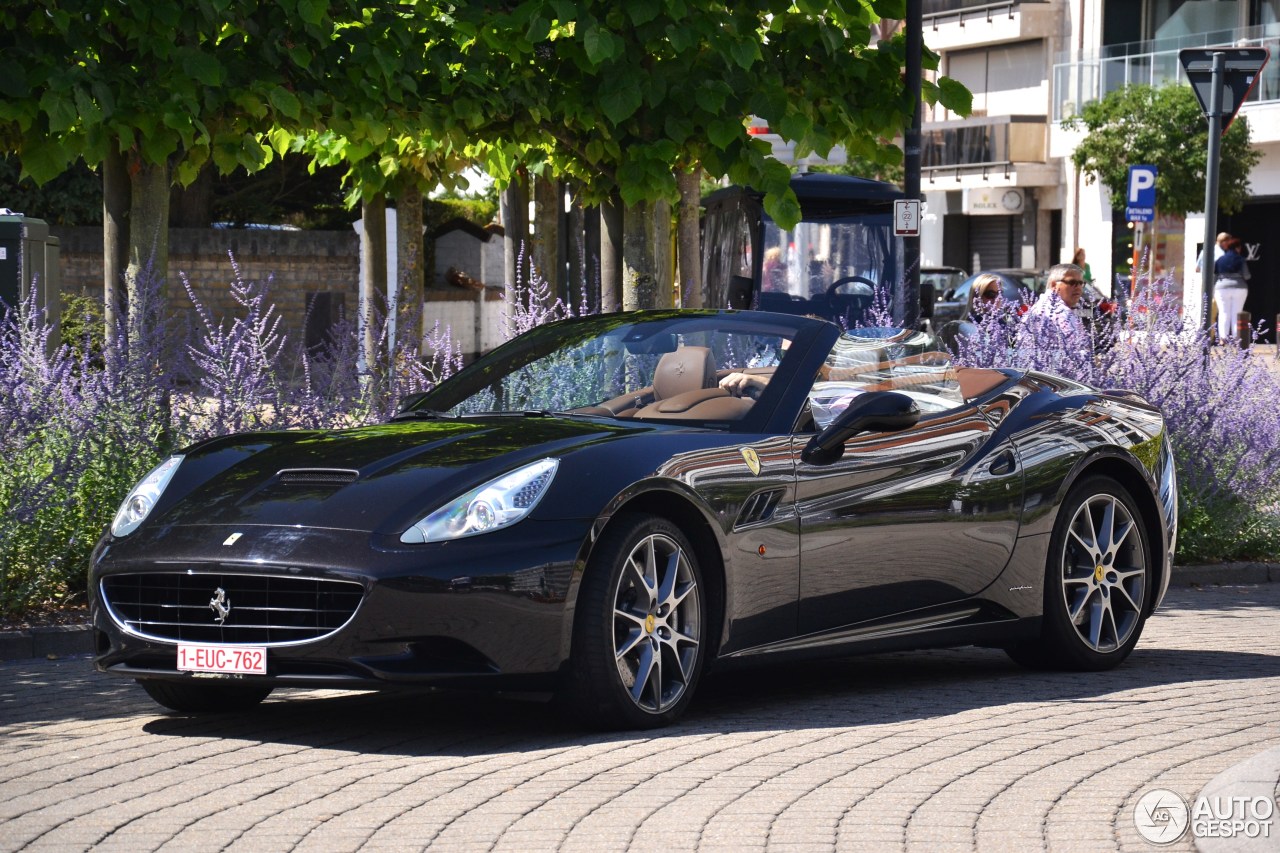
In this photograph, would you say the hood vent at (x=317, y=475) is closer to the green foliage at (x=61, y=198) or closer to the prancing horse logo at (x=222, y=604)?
the prancing horse logo at (x=222, y=604)

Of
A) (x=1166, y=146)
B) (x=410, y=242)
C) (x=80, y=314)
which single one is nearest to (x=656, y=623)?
(x=410, y=242)

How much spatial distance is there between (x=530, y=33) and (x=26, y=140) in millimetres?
2729

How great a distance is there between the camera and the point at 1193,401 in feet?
42.5

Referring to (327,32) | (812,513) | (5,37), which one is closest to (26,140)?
(5,37)

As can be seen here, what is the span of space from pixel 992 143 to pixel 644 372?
53.6 meters

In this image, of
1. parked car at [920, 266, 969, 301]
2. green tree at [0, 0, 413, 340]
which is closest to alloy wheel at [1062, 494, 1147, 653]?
green tree at [0, 0, 413, 340]

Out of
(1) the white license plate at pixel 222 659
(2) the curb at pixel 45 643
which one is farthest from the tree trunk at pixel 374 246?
(1) the white license plate at pixel 222 659

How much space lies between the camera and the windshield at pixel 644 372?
7.58 m

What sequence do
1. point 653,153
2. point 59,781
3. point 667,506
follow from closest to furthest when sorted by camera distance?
point 59,781, point 667,506, point 653,153

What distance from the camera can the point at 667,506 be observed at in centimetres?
696

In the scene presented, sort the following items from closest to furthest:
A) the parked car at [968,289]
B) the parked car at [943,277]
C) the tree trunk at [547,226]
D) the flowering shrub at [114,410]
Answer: the flowering shrub at [114,410]
the tree trunk at [547,226]
the parked car at [968,289]
the parked car at [943,277]

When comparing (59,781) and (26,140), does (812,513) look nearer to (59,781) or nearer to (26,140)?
(59,781)

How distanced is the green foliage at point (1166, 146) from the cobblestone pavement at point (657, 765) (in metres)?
37.7

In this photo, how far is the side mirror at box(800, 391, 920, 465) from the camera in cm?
739
